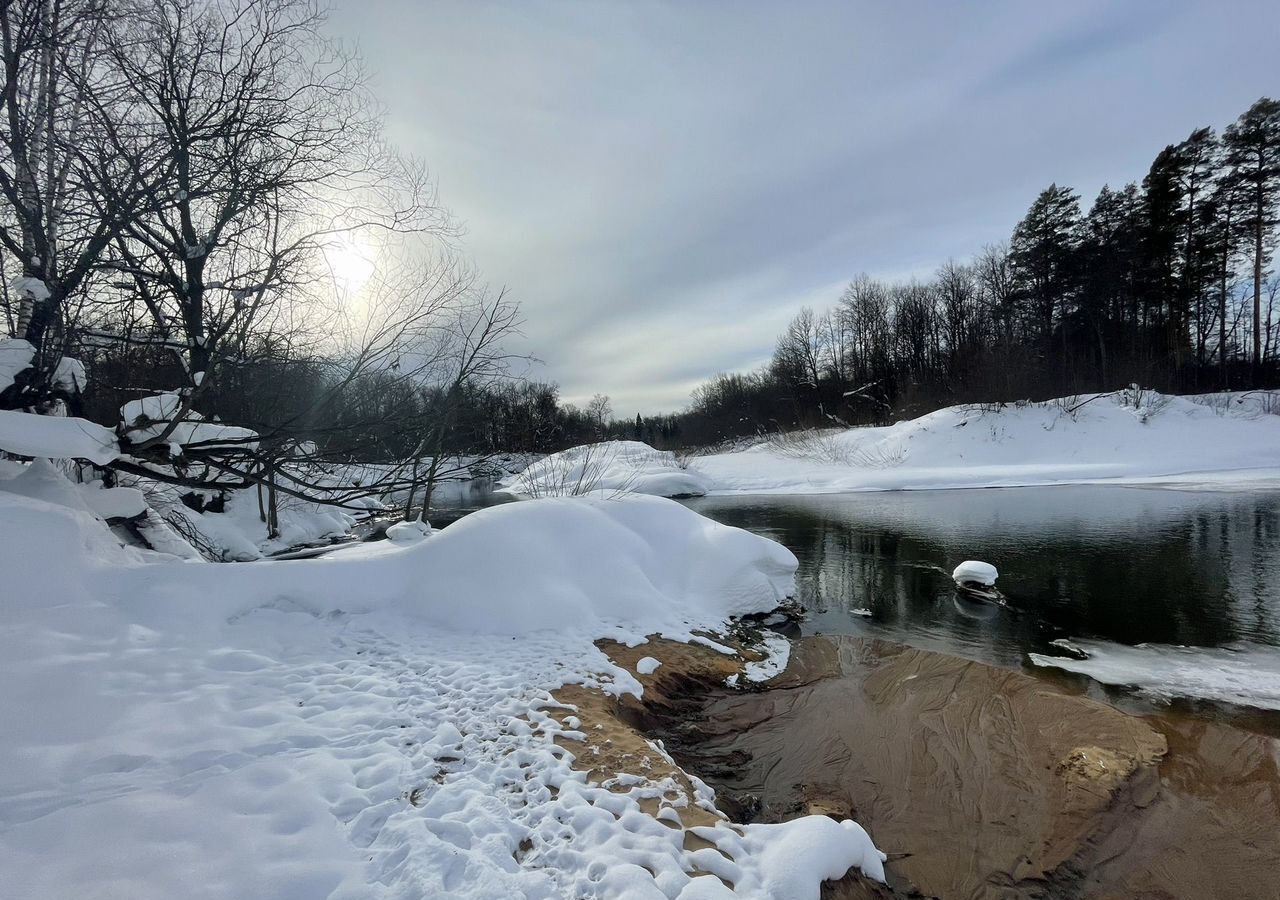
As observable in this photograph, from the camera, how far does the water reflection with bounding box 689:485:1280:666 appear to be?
7355mm

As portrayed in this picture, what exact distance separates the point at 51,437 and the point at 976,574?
11.6 metres

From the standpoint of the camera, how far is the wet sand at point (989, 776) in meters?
3.41

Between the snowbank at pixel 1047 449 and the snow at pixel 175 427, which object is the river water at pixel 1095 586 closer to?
the snowbank at pixel 1047 449

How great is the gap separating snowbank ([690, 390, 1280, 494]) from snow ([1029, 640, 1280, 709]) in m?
17.1

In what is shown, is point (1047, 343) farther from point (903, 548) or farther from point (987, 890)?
point (987, 890)

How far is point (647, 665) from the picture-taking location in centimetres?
564

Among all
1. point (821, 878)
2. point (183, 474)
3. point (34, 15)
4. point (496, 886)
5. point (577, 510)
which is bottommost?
point (821, 878)

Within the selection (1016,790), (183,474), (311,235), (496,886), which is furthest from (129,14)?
(1016,790)

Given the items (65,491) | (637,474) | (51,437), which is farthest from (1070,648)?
(637,474)

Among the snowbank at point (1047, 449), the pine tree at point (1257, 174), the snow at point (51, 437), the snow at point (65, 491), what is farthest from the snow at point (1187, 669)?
the pine tree at point (1257, 174)

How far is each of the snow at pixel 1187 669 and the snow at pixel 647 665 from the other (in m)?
4.74

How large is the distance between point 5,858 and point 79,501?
425 cm

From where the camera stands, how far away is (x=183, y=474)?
555 cm

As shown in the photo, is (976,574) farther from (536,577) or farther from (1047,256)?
A: (1047,256)
